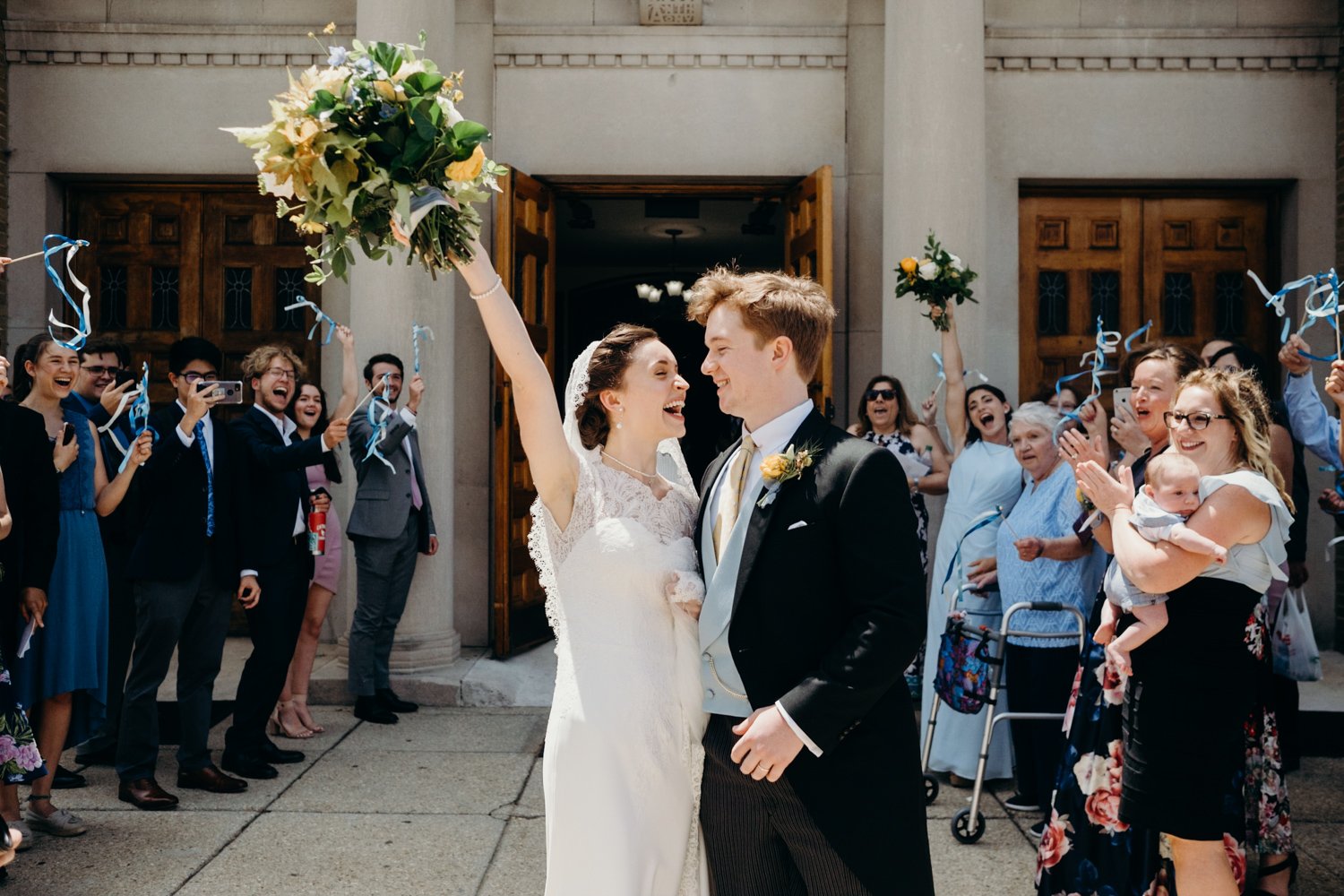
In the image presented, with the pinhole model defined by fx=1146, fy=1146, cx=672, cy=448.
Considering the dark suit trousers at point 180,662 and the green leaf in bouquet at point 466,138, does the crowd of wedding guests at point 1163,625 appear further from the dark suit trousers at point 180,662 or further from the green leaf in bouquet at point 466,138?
the dark suit trousers at point 180,662

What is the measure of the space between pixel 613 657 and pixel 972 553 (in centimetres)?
367

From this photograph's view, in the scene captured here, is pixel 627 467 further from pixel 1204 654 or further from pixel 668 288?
pixel 668 288

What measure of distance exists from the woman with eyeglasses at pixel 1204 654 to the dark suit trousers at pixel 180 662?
4.40 meters

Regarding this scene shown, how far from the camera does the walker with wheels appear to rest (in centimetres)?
521

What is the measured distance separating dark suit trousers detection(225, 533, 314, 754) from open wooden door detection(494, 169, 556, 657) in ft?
7.44

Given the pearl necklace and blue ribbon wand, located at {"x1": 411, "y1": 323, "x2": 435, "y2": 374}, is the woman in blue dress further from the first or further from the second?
the pearl necklace

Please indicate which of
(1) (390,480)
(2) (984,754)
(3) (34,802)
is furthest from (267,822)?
(2) (984,754)

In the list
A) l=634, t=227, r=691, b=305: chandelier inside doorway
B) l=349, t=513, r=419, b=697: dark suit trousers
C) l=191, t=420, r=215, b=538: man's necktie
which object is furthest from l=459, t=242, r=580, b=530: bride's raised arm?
l=634, t=227, r=691, b=305: chandelier inside doorway

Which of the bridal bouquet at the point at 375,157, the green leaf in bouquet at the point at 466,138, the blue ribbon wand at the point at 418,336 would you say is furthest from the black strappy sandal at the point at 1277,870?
the blue ribbon wand at the point at 418,336

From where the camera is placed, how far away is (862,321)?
29.5ft

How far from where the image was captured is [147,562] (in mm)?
5652

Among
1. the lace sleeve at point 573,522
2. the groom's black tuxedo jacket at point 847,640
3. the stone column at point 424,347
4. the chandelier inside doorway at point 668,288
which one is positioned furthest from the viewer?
the chandelier inside doorway at point 668,288

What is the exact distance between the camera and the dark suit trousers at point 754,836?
2.71m

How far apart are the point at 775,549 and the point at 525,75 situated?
23.4 ft
